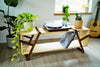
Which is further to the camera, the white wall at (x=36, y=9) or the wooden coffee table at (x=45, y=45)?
the white wall at (x=36, y=9)

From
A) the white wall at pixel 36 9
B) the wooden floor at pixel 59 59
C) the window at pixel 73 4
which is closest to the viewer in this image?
the wooden floor at pixel 59 59

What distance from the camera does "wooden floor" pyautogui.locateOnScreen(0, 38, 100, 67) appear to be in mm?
1837

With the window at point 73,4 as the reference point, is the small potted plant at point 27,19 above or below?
below

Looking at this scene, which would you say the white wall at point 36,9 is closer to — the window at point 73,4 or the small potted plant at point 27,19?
the window at point 73,4

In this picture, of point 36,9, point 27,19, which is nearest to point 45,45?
point 27,19

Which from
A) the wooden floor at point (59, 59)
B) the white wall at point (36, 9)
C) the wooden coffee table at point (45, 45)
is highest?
the white wall at point (36, 9)

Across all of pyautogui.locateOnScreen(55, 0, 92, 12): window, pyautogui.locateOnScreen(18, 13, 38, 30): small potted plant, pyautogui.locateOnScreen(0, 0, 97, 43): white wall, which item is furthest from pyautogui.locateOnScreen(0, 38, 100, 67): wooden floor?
pyautogui.locateOnScreen(55, 0, 92, 12): window

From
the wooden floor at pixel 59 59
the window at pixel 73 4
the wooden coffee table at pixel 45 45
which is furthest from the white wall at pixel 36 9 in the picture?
the wooden floor at pixel 59 59

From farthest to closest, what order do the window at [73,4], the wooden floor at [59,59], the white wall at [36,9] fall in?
1. the window at [73,4]
2. the white wall at [36,9]
3. the wooden floor at [59,59]

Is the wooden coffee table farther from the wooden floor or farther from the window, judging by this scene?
the window

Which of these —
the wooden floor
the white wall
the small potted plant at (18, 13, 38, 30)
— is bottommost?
the wooden floor

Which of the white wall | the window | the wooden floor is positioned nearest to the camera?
the wooden floor

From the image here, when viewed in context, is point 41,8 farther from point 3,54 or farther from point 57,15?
point 3,54

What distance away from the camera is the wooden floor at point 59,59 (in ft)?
6.03
